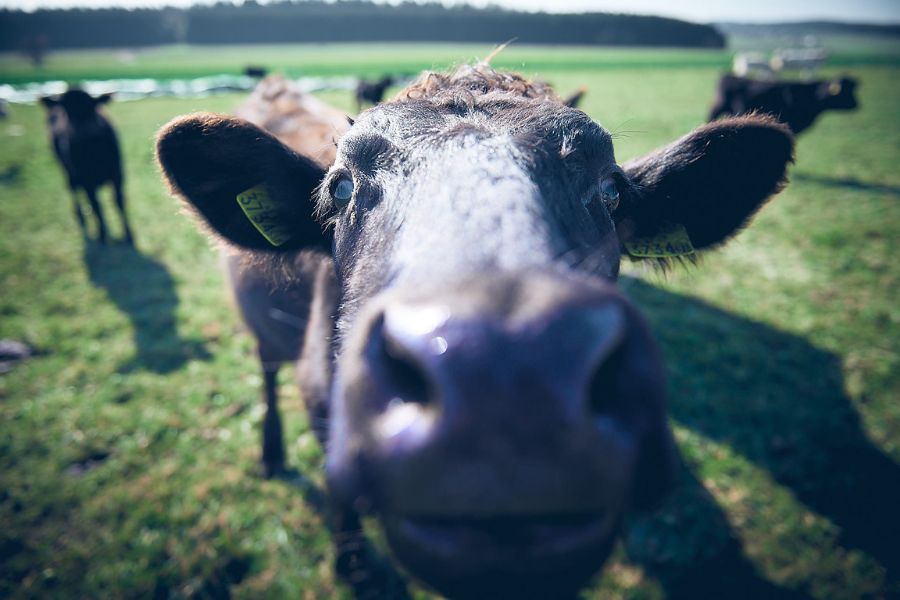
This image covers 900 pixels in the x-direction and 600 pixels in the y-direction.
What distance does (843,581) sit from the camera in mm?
3367

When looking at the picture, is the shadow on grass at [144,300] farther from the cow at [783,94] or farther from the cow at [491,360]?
the cow at [783,94]

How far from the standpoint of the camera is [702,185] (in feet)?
9.25

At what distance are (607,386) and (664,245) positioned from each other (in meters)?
2.25

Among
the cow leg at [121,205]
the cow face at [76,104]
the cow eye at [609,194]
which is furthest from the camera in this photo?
the cow leg at [121,205]

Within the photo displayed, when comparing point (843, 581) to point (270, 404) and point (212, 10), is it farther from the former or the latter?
point (212, 10)

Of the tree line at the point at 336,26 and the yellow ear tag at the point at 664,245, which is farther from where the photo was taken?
the tree line at the point at 336,26

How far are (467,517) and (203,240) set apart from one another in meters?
10.0

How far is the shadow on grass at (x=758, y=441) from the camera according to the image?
11.6 feet

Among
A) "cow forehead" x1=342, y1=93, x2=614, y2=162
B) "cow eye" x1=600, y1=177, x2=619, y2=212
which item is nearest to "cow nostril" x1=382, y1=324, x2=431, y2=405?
"cow forehead" x1=342, y1=93, x2=614, y2=162

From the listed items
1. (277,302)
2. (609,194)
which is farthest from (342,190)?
(277,302)

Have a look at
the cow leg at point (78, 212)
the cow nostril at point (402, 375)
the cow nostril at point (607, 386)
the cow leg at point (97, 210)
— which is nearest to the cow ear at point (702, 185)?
the cow nostril at point (607, 386)

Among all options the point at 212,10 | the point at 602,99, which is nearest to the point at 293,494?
the point at 602,99

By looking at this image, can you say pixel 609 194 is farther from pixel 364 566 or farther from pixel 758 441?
pixel 758 441

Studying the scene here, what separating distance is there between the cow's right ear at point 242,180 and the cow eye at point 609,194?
173 cm
